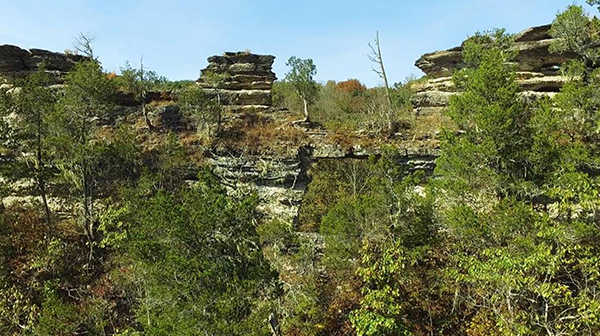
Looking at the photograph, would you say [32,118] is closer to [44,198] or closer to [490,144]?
[44,198]

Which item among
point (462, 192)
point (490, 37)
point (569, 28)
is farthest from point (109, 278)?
point (569, 28)

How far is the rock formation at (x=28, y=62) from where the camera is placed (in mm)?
29859

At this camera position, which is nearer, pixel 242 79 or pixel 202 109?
pixel 202 109

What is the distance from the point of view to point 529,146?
58.6ft

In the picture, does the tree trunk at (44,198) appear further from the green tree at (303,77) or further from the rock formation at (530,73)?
the rock formation at (530,73)

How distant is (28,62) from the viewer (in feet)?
100

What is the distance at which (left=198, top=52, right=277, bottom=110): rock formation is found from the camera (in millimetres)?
31167

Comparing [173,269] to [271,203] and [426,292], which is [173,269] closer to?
[426,292]

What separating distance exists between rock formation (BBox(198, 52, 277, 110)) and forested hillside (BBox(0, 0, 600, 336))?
241mm

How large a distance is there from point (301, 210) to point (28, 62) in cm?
2299

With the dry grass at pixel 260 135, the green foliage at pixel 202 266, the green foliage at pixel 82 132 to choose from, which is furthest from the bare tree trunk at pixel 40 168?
the green foliage at pixel 202 266

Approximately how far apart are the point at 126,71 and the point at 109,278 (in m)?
14.2

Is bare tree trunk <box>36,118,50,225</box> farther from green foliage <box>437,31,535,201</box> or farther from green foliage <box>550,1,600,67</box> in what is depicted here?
green foliage <box>550,1,600,67</box>

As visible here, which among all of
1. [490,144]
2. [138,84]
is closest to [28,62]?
[138,84]
